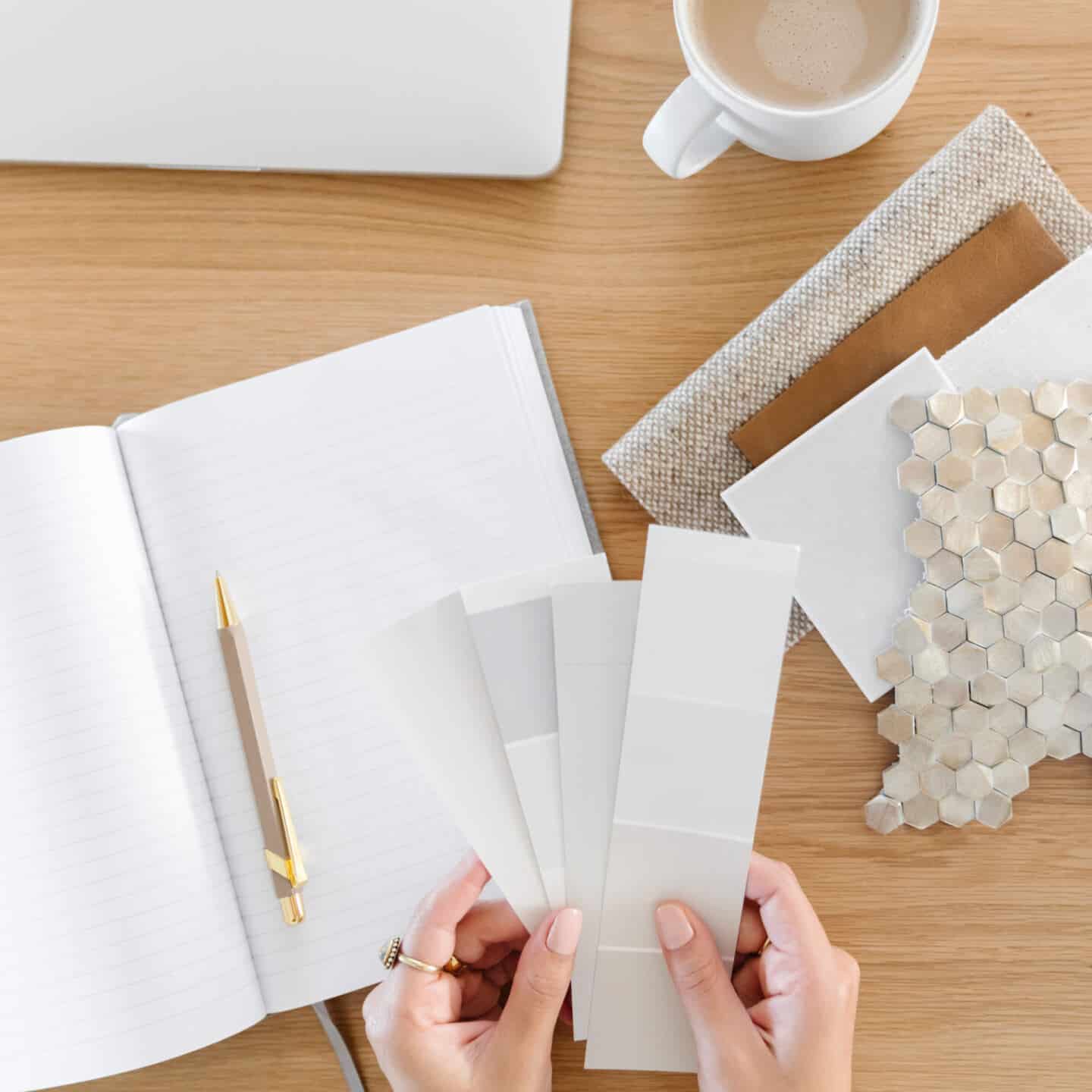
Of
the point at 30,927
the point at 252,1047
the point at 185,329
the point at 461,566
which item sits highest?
the point at 185,329

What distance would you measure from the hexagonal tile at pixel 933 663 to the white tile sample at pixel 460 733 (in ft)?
0.71

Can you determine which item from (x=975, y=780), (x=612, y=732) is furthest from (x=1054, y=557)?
(x=612, y=732)

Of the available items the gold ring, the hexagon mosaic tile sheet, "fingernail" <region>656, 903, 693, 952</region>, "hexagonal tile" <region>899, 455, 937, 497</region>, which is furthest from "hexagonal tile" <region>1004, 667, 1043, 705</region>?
the gold ring

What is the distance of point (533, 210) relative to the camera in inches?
23.3

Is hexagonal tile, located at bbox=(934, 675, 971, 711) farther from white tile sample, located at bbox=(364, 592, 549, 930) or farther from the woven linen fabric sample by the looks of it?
white tile sample, located at bbox=(364, 592, 549, 930)

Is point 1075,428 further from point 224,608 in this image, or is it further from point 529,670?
point 224,608

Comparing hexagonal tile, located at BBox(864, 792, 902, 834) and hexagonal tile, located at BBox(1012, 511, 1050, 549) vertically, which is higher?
hexagonal tile, located at BBox(1012, 511, 1050, 549)

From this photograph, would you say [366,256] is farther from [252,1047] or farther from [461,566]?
[252,1047]

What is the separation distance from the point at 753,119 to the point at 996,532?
0.76ft

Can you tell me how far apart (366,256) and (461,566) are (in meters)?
0.18

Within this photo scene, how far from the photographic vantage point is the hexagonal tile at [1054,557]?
1.72ft

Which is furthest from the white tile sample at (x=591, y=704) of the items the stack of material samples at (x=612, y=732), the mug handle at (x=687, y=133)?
the mug handle at (x=687, y=133)

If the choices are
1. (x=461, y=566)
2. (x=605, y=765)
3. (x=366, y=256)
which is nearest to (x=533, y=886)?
(x=605, y=765)

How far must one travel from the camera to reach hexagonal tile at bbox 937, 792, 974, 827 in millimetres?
544
